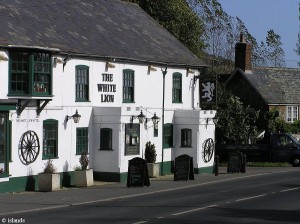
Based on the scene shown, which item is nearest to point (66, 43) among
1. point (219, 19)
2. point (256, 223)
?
point (256, 223)

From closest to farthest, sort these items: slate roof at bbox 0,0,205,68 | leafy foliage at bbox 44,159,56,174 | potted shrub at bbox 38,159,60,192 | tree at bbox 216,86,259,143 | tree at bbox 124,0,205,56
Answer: potted shrub at bbox 38,159,60,192 < leafy foliage at bbox 44,159,56,174 < slate roof at bbox 0,0,205,68 < tree at bbox 216,86,259,143 < tree at bbox 124,0,205,56

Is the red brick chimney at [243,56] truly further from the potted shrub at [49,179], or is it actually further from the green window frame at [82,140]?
the potted shrub at [49,179]

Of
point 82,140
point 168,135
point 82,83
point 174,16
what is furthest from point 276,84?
point 82,140

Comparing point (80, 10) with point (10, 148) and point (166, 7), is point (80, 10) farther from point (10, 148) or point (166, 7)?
point (166, 7)

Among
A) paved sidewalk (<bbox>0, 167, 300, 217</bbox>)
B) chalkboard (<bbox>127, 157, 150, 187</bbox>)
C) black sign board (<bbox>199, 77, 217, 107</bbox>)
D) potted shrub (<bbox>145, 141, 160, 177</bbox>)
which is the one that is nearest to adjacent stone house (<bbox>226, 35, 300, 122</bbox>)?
black sign board (<bbox>199, 77, 217, 107</bbox>)

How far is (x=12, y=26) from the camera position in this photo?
29375 millimetres

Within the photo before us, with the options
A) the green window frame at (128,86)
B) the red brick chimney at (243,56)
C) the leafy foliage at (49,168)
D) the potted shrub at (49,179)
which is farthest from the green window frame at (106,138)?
the red brick chimney at (243,56)

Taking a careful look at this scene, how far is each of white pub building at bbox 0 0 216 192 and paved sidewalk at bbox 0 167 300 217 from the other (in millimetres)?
1455

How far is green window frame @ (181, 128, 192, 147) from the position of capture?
38.9m

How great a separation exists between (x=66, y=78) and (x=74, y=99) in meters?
1.12

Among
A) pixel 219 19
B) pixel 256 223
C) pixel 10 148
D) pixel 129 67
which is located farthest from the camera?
pixel 219 19

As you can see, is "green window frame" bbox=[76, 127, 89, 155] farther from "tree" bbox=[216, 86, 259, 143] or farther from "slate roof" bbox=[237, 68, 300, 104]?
"slate roof" bbox=[237, 68, 300, 104]

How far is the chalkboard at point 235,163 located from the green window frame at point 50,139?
11634 mm

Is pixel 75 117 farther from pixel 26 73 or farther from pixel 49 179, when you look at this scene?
pixel 26 73
